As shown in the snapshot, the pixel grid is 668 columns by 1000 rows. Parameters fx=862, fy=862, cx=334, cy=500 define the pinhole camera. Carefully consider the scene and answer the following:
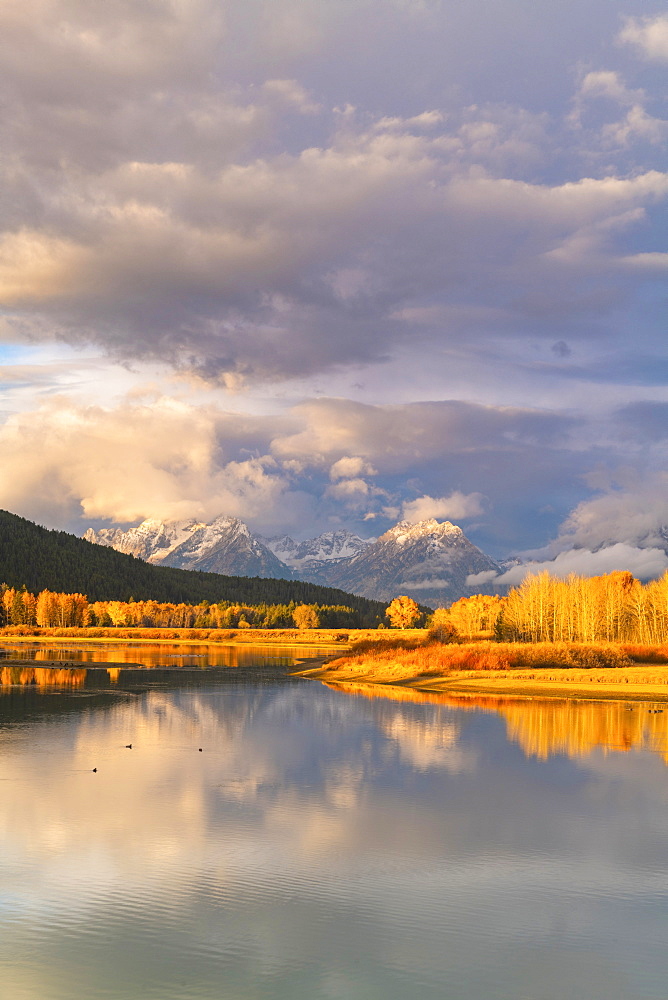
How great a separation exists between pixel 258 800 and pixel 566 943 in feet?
49.1

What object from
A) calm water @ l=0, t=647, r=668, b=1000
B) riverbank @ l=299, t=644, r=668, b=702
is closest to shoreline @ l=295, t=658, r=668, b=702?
riverbank @ l=299, t=644, r=668, b=702

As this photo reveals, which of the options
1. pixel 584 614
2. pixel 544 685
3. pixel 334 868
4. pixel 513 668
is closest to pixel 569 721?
pixel 544 685

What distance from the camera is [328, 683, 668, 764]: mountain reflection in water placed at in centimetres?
4500

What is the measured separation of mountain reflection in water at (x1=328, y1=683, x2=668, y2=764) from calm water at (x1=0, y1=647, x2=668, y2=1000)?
1.84 ft

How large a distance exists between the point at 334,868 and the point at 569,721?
35739mm

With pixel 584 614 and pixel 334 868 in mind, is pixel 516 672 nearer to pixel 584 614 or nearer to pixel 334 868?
pixel 334 868

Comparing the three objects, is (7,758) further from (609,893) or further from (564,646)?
(564,646)

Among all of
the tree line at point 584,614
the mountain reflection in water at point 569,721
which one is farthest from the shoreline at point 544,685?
the tree line at point 584,614

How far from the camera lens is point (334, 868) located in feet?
77.8

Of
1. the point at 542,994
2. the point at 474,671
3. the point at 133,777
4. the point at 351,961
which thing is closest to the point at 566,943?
the point at 542,994

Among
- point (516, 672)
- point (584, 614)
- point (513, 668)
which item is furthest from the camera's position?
point (584, 614)

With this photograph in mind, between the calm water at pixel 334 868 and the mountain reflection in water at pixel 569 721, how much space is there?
0.56 meters

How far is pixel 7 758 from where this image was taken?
4038 cm

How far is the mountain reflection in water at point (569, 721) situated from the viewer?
4500 cm
